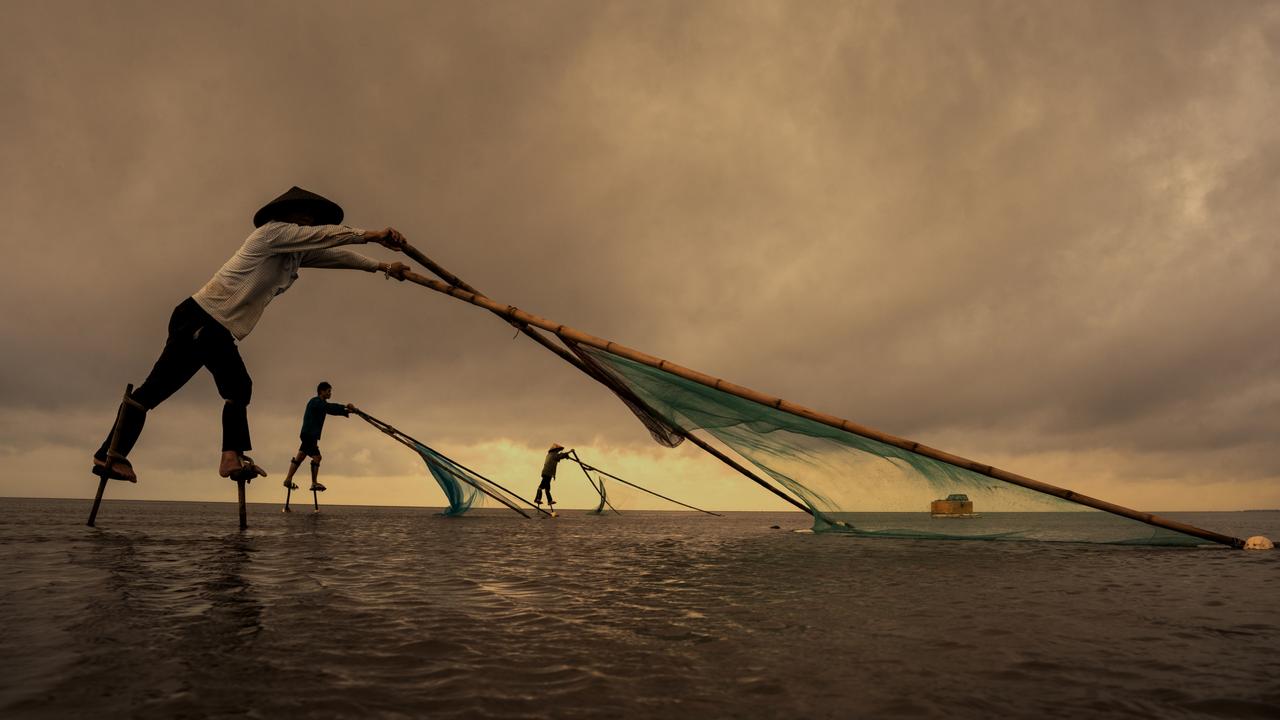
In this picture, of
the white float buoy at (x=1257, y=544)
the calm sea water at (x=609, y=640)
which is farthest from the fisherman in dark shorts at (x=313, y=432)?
the white float buoy at (x=1257, y=544)

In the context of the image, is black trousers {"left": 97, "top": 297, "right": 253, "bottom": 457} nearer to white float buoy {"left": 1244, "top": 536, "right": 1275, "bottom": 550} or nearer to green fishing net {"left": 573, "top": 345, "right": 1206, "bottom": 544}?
green fishing net {"left": 573, "top": 345, "right": 1206, "bottom": 544}

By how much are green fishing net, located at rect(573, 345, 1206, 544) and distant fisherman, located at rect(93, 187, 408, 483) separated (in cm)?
334

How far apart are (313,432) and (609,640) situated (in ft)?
45.4

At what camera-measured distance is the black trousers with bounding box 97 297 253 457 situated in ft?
20.5

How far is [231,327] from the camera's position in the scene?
6.34 meters

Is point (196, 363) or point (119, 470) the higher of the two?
point (196, 363)

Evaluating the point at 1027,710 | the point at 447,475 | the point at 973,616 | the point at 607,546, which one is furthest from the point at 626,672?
the point at 447,475

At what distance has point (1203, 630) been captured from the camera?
326cm

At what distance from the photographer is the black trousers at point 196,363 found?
20.5 feet

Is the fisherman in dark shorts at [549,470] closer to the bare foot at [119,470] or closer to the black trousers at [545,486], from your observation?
the black trousers at [545,486]

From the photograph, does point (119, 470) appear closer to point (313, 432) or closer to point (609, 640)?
point (609, 640)

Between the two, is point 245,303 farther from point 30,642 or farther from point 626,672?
point 626,672

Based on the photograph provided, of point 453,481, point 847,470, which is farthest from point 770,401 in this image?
point 453,481

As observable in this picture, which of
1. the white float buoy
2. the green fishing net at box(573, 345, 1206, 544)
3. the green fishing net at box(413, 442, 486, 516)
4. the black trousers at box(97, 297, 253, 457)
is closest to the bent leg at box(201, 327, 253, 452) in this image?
the black trousers at box(97, 297, 253, 457)
